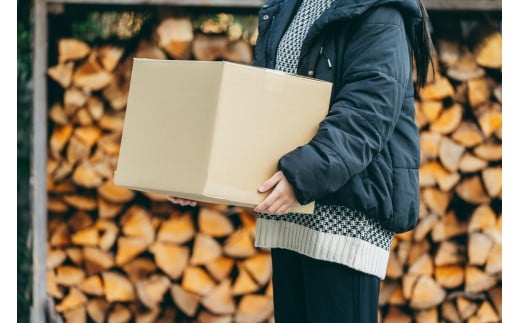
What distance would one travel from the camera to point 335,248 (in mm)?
1165

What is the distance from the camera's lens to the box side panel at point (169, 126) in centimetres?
109

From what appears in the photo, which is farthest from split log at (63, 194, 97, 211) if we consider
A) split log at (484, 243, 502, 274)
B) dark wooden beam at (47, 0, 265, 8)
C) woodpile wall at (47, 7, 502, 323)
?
split log at (484, 243, 502, 274)

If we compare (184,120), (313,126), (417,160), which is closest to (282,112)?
(313,126)

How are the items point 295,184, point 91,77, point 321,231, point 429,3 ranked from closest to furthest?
point 295,184, point 321,231, point 429,3, point 91,77

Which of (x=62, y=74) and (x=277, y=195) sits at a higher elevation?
(x=62, y=74)

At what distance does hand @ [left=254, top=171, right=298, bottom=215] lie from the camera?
3.59ft

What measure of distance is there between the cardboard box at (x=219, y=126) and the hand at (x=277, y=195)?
15 millimetres

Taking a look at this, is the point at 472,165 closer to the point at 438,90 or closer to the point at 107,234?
the point at 438,90

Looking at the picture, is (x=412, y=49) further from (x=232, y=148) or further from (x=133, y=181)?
(x=133, y=181)

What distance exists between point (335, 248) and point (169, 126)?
1.24 ft

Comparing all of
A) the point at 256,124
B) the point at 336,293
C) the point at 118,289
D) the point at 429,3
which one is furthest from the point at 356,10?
the point at 118,289

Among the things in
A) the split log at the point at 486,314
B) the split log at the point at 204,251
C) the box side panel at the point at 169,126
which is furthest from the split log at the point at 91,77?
the split log at the point at 486,314

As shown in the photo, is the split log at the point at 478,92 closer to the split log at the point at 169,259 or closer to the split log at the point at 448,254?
the split log at the point at 448,254

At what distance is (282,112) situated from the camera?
1137 millimetres
